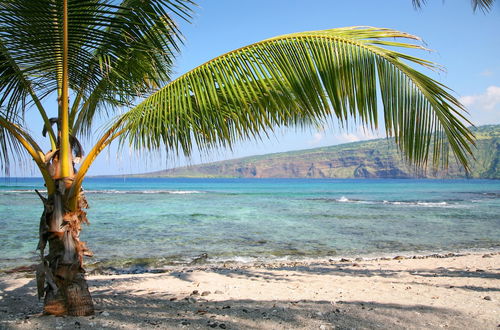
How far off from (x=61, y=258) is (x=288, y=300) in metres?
2.92

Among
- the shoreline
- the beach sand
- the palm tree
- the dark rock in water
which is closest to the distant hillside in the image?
the shoreline

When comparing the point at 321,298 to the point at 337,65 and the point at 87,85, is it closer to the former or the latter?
the point at 337,65

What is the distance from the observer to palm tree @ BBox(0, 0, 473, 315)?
9.70ft

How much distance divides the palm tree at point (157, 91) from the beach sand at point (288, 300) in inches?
35.2

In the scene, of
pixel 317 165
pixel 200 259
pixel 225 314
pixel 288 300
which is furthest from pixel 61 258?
pixel 317 165

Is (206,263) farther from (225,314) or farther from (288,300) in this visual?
(225,314)

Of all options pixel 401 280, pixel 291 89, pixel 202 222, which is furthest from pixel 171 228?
pixel 291 89

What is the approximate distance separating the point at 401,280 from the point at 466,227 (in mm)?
13208

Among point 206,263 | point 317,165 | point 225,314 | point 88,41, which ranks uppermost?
point 88,41

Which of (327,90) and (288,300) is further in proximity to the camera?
(288,300)

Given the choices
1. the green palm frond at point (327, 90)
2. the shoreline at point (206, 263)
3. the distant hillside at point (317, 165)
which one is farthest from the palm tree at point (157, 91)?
the distant hillside at point (317, 165)

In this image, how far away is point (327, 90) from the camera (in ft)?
10.5

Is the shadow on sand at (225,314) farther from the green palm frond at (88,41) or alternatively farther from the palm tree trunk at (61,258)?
the green palm frond at (88,41)

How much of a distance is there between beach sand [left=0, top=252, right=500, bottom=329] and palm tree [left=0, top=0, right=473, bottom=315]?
2.93ft
